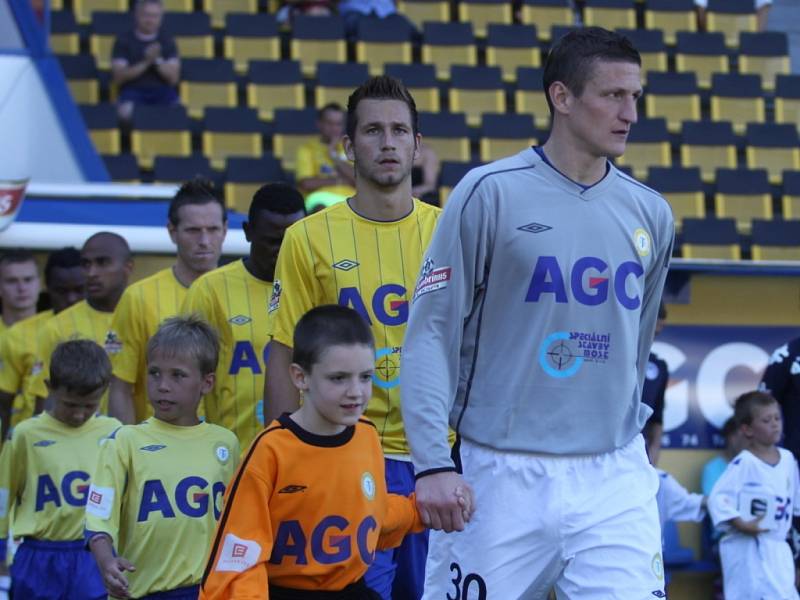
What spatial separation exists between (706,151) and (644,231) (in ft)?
33.7

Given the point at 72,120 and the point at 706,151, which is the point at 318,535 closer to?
the point at 72,120

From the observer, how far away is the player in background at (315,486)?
3.89m

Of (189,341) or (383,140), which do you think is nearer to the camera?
(383,140)

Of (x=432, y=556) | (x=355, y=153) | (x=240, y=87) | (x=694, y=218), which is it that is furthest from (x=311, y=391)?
(x=240, y=87)

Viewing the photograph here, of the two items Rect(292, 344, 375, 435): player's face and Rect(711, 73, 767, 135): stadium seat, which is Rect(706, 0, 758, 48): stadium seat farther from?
Rect(292, 344, 375, 435): player's face

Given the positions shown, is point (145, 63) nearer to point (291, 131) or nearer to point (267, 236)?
point (291, 131)

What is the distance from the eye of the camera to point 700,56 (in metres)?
15.1

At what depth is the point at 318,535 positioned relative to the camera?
13.1ft

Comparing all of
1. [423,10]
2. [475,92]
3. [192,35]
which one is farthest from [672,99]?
[192,35]

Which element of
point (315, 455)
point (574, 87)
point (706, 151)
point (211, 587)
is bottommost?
point (211, 587)

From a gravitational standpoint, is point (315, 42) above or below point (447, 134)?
above

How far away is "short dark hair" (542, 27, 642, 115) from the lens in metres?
3.77

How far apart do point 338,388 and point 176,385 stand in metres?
1.13

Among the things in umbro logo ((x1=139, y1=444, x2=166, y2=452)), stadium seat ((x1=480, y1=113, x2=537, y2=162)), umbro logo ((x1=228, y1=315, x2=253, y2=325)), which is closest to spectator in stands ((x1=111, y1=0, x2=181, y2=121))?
stadium seat ((x1=480, y1=113, x2=537, y2=162))
